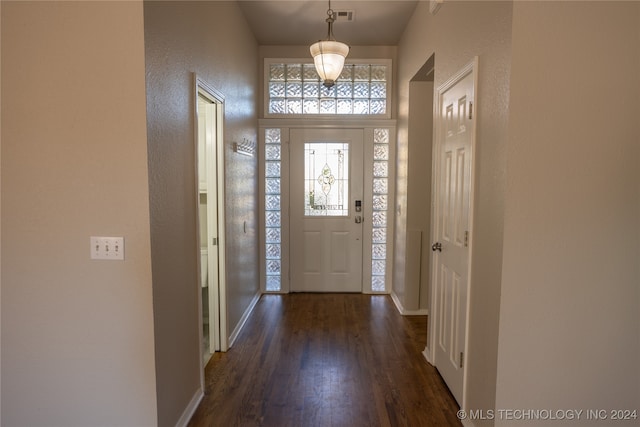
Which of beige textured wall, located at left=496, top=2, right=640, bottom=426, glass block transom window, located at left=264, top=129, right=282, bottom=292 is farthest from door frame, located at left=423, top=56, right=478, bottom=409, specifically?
glass block transom window, located at left=264, top=129, right=282, bottom=292

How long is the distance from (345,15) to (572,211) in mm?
2778

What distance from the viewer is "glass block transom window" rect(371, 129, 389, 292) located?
4441mm

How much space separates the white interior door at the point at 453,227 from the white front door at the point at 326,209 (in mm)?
1716

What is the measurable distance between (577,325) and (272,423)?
1692 mm

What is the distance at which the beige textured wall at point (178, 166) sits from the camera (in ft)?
5.99

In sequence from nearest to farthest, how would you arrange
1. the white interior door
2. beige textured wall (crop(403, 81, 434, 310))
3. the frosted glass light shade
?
the white interior door, the frosted glass light shade, beige textured wall (crop(403, 81, 434, 310))

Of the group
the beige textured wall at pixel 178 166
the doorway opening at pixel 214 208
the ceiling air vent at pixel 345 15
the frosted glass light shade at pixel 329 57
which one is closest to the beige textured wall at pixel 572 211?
the frosted glass light shade at pixel 329 57

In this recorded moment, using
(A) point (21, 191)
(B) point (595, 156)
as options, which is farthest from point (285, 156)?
(B) point (595, 156)

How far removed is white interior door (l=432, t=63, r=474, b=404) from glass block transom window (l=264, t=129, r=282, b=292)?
2174 mm

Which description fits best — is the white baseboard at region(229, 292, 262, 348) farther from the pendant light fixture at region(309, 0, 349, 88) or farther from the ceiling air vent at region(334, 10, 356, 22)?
the ceiling air vent at region(334, 10, 356, 22)

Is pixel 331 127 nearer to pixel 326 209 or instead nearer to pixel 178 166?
pixel 326 209

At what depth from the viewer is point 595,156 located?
5.71 feet

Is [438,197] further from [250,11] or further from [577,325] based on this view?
[250,11]

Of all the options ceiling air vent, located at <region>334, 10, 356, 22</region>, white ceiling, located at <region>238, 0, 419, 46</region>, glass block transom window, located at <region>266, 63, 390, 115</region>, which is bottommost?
glass block transom window, located at <region>266, 63, 390, 115</region>
